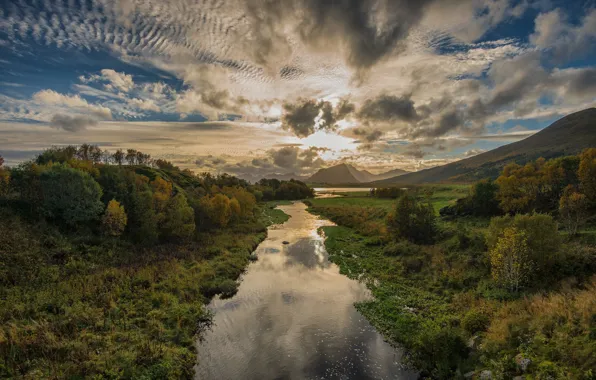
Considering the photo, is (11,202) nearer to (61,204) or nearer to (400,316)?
(61,204)

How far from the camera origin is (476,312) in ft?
68.6

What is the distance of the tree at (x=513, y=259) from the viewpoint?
74.4 ft

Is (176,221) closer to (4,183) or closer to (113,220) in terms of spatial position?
(113,220)

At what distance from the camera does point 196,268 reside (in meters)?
37.5

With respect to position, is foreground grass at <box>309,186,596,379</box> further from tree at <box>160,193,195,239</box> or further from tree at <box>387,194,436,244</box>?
tree at <box>160,193,195,239</box>

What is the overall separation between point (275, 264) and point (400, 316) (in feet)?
76.8

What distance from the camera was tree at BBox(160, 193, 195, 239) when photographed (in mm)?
49438

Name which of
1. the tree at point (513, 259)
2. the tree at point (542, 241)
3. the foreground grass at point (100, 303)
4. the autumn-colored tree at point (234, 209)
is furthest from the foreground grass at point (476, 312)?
the autumn-colored tree at point (234, 209)

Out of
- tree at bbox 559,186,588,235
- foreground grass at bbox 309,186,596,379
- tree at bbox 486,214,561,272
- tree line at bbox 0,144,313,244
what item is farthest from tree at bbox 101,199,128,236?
tree at bbox 559,186,588,235

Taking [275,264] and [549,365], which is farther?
[275,264]

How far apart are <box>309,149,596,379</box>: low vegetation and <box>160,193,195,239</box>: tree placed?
29034 millimetres

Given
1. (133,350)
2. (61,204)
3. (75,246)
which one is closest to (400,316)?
(133,350)

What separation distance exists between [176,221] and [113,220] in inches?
389

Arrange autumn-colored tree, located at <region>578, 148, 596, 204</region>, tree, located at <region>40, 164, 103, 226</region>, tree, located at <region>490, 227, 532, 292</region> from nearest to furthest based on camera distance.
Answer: tree, located at <region>490, 227, 532, 292</region> → autumn-colored tree, located at <region>578, 148, 596, 204</region> → tree, located at <region>40, 164, 103, 226</region>
